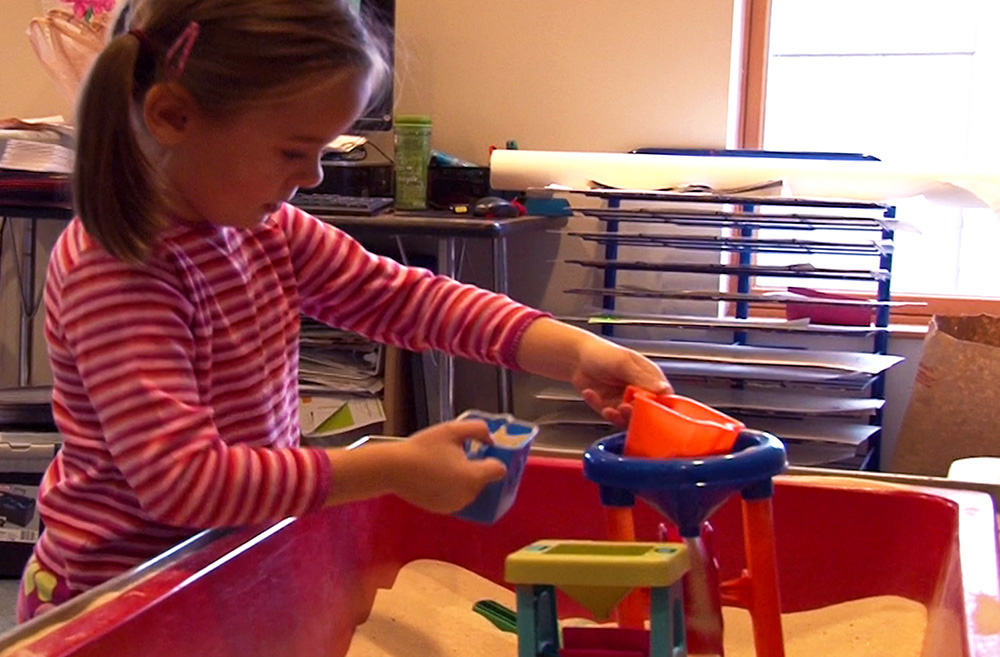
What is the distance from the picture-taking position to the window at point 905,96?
2230 millimetres

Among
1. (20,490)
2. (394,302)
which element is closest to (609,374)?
(394,302)

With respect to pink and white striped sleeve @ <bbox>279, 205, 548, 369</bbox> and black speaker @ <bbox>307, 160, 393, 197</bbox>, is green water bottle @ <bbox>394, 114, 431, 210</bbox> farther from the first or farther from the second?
pink and white striped sleeve @ <bbox>279, 205, 548, 369</bbox>

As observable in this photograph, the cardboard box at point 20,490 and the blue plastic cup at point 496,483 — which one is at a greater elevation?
the blue plastic cup at point 496,483

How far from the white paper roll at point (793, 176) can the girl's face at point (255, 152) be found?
108cm

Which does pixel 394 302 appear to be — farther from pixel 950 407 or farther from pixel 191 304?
pixel 950 407

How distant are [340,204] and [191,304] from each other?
1.12 metres

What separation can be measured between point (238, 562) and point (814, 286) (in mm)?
1718

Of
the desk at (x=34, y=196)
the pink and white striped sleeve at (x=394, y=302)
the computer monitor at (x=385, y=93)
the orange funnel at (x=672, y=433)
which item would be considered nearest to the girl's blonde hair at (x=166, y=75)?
the pink and white striped sleeve at (x=394, y=302)

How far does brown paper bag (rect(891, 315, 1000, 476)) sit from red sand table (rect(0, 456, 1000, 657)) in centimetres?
90

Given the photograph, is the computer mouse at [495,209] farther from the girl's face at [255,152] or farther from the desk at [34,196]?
the girl's face at [255,152]

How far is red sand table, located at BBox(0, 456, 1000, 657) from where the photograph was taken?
638 millimetres

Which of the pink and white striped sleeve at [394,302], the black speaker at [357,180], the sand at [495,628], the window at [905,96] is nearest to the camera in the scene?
the sand at [495,628]

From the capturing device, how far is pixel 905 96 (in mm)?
2279

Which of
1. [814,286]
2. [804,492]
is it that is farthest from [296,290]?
[814,286]
